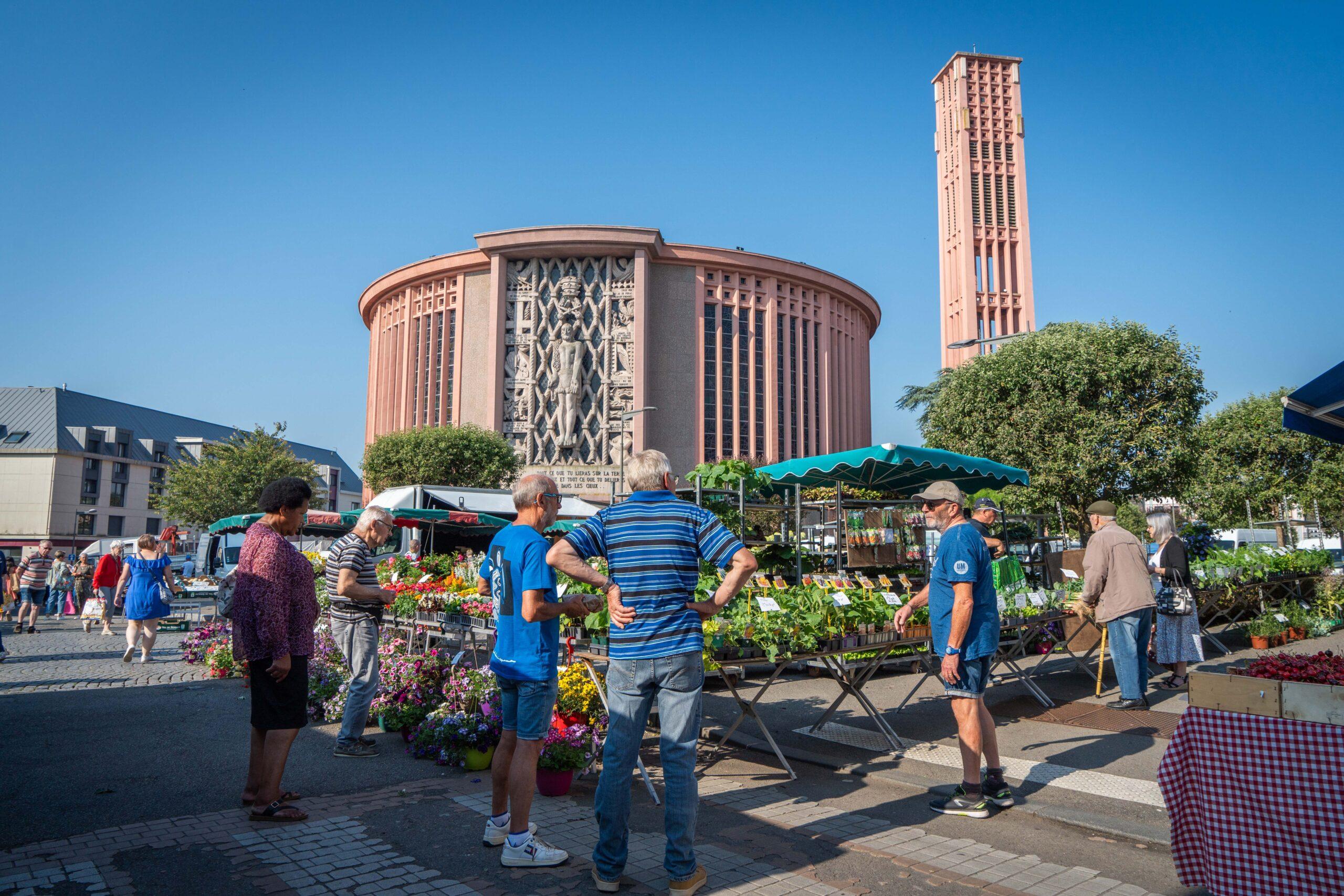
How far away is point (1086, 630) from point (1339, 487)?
25.0 meters

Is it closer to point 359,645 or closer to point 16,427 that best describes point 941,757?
point 359,645

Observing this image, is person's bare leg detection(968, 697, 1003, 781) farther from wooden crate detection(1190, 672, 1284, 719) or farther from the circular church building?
the circular church building

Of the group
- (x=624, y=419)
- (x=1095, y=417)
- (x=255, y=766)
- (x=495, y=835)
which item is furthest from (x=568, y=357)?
(x=495, y=835)

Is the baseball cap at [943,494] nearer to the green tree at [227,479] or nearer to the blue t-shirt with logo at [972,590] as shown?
the blue t-shirt with logo at [972,590]

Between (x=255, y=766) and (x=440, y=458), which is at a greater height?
(x=440, y=458)

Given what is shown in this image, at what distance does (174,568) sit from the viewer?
2905cm

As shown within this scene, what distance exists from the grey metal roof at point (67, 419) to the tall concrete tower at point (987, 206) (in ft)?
150

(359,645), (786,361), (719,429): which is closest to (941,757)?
(359,645)

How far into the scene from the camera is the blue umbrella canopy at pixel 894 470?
979cm

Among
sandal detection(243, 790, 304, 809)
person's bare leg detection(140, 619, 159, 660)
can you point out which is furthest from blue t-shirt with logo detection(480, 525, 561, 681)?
person's bare leg detection(140, 619, 159, 660)

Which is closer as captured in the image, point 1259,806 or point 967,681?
point 1259,806

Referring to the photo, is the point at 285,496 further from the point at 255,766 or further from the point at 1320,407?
the point at 1320,407

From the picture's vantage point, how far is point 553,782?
5.04 metres

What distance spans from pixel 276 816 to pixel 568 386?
1587 inches
